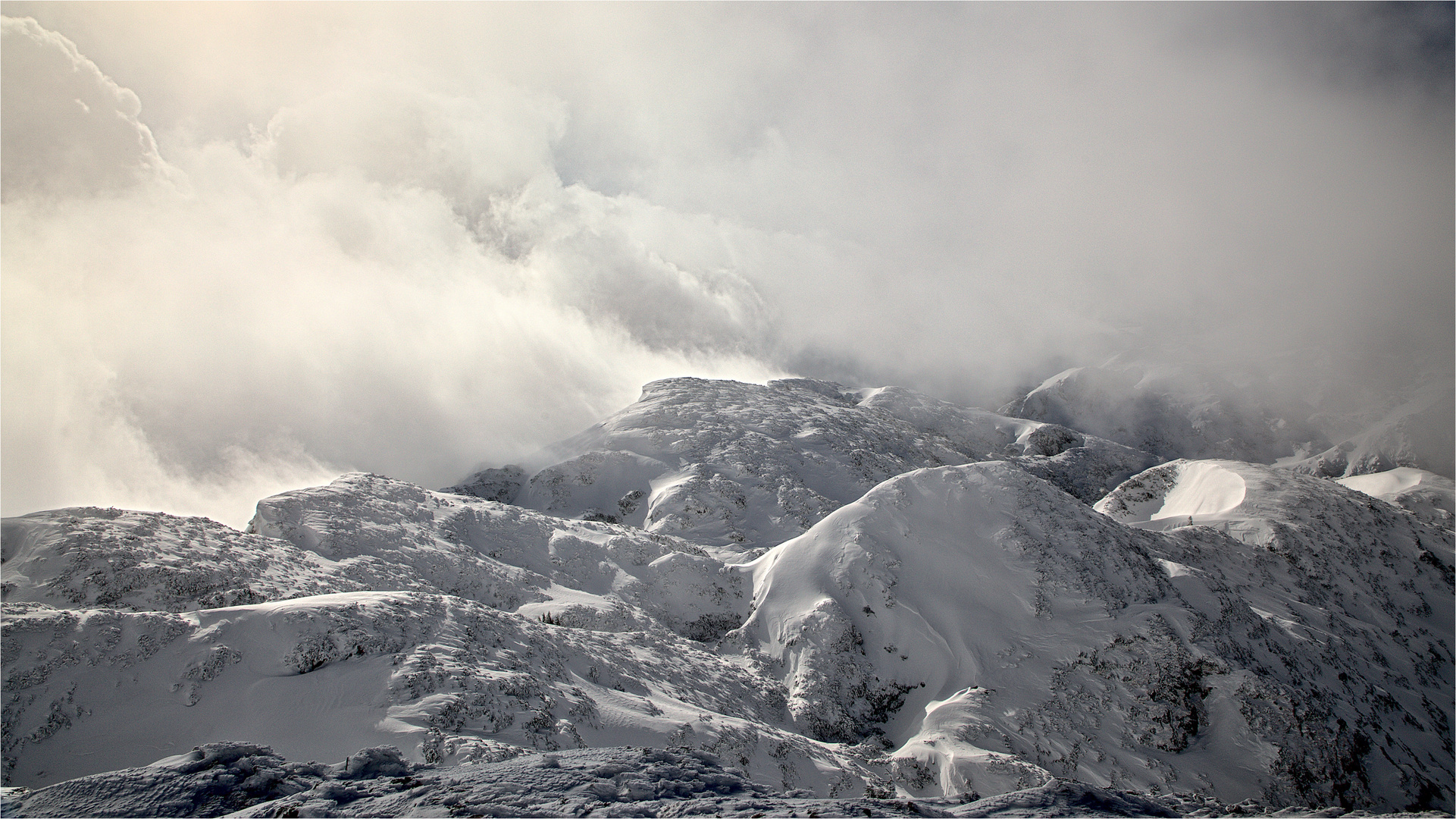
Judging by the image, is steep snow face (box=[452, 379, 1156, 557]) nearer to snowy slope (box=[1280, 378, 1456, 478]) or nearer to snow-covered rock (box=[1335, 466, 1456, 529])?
snow-covered rock (box=[1335, 466, 1456, 529])

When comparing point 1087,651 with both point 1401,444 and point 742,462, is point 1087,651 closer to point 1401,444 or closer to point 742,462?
point 742,462

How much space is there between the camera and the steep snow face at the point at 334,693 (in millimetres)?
18516

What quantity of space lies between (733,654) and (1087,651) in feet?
63.6

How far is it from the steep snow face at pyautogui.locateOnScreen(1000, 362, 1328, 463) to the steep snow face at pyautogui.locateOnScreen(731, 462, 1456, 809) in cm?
8266

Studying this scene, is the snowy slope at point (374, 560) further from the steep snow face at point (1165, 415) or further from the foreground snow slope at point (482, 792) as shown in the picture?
the steep snow face at point (1165, 415)

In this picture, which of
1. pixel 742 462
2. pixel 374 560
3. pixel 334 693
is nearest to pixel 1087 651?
pixel 334 693

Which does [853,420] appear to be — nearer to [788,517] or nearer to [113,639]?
[788,517]

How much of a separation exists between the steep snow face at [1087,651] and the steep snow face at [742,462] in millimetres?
14278

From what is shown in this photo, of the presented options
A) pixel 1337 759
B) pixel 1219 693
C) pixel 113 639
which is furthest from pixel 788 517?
pixel 113 639

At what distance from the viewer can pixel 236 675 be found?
826 inches

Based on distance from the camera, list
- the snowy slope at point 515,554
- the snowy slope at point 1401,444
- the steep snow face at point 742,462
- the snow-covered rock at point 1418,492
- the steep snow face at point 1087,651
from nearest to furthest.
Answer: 1. the steep snow face at point 1087,651
2. the snowy slope at point 515,554
3. the steep snow face at point 742,462
4. the snow-covered rock at point 1418,492
5. the snowy slope at point 1401,444

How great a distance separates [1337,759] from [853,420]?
62.0 meters

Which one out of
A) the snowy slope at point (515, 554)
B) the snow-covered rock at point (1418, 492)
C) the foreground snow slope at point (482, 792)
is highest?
the snowy slope at point (515, 554)

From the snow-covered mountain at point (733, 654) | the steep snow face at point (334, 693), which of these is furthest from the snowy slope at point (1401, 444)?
the steep snow face at point (334, 693)
